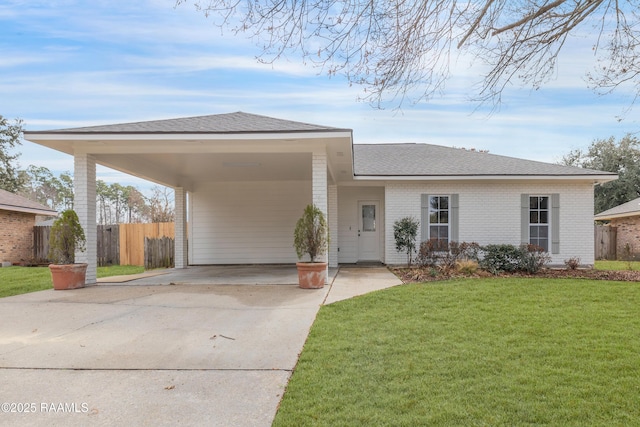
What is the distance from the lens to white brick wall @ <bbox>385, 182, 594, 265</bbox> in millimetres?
11898

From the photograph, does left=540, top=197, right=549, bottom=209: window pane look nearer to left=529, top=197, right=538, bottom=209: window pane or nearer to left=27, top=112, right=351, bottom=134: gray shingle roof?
left=529, top=197, right=538, bottom=209: window pane

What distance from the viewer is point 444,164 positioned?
12898 millimetres

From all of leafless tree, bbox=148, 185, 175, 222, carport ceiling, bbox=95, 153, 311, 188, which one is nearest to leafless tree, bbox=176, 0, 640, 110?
carport ceiling, bbox=95, 153, 311, 188

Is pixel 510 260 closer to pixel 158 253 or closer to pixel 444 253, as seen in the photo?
pixel 444 253

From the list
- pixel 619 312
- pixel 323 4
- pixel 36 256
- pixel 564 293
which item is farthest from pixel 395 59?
pixel 36 256

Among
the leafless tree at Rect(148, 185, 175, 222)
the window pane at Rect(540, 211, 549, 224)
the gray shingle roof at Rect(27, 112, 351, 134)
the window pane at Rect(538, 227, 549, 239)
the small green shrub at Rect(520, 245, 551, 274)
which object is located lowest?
the small green shrub at Rect(520, 245, 551, 274)

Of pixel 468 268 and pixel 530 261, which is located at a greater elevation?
pixel 530 261

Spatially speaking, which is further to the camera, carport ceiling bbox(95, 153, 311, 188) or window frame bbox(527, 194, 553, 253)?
window frame bbox(527, 194, 553, 253)

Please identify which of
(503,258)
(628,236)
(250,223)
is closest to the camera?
(503,258)

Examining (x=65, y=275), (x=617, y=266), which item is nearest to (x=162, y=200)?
(x=65, y=275)

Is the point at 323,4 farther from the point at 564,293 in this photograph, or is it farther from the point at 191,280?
the point at 191,280

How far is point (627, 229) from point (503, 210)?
10.2m

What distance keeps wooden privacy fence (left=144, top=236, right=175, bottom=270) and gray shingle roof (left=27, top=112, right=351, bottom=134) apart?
591cm

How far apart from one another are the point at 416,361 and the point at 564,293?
490 cm
